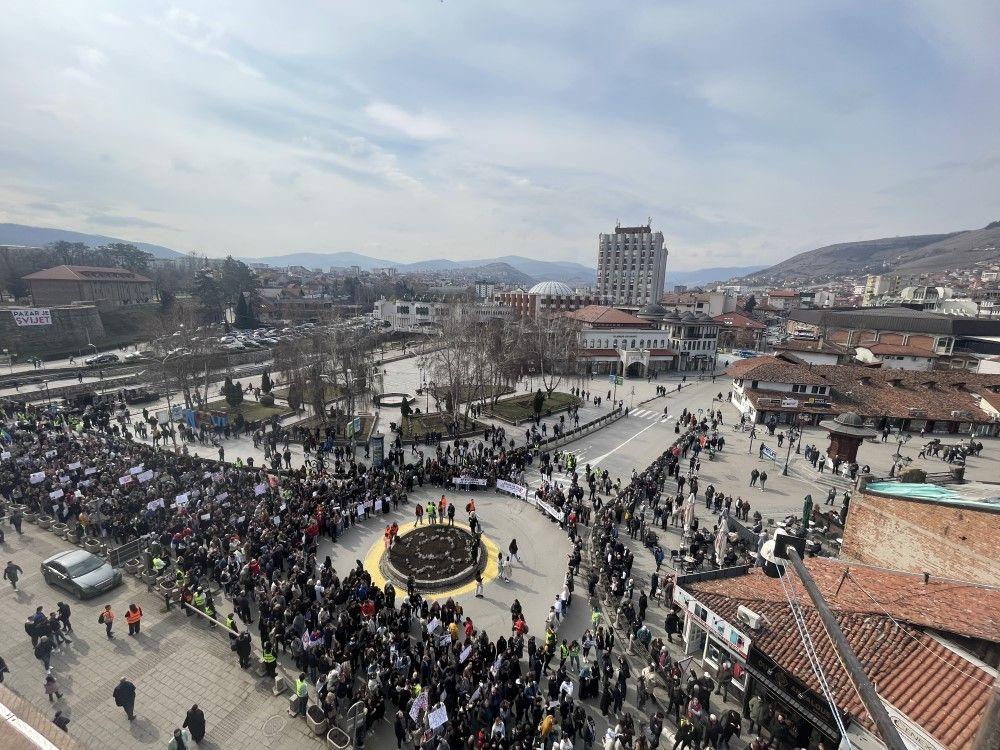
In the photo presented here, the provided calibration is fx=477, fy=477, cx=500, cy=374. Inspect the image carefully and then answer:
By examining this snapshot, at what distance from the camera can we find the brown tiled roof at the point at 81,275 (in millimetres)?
67125

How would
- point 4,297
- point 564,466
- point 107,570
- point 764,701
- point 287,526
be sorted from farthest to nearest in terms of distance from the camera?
point 4,297
point 564,466
point 287,526
point 107,570
point 764,701

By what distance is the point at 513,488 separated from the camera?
24.5 metres

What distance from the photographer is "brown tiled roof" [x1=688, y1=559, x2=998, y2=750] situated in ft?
30.0

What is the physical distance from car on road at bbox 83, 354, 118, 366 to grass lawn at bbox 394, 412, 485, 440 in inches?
1518

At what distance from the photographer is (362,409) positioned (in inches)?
1585

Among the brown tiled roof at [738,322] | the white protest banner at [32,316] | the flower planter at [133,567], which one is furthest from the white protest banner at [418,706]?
the brown tiled roof at [738,322]

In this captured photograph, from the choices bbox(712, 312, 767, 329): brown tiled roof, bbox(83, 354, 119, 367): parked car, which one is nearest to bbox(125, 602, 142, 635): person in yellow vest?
bbox(83, 354, 119, 367): parked car

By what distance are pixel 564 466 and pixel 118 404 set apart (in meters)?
34.7

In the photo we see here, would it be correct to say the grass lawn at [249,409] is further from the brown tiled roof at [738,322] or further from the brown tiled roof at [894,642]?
the brown tiled roof at [738,322]

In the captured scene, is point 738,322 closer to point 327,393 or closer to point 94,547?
point 327,393

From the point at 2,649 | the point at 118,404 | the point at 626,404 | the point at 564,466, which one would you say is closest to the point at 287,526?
the point at 2,649

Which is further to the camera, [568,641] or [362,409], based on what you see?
[362,409]

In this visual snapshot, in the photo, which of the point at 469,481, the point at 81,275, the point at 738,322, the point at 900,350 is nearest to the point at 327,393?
the point at 469,481

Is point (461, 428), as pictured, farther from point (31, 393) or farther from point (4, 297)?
point (4, 297)
